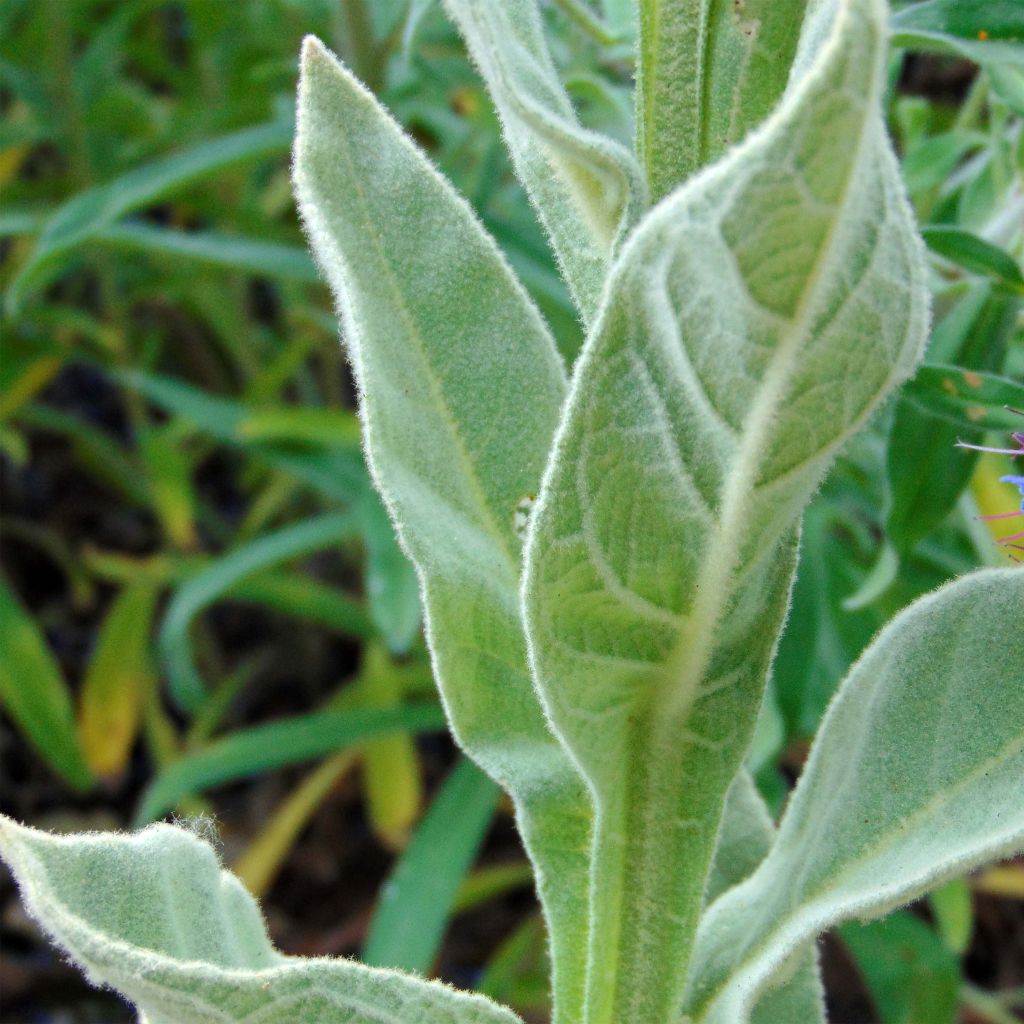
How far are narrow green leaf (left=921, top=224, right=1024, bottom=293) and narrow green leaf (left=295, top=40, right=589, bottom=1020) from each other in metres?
0.25

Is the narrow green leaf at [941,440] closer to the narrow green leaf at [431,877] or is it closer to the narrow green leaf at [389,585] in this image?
the narrow green leaf at [389,585]

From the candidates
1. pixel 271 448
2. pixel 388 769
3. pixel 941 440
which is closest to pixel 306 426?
pixel 271 448

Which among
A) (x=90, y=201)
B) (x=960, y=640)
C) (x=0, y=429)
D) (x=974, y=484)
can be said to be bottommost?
(x=0, y=429)

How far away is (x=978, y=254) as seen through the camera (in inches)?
25.7

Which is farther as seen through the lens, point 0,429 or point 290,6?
point 0,429

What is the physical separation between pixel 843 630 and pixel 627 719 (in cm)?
69

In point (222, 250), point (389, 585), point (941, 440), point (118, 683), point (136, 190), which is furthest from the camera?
point (118, 683)

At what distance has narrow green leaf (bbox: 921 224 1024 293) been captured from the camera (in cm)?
65

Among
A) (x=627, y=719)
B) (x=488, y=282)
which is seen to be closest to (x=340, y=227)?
(x=488, y=282)

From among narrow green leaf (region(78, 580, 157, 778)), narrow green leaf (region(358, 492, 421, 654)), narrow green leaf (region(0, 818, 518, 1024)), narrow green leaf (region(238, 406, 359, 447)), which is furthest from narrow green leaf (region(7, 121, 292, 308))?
narrow green leaf (region(0, 818, 518, 1024))

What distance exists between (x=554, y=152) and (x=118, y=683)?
150cm

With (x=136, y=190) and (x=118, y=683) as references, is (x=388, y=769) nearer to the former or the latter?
(x=118, y=683)

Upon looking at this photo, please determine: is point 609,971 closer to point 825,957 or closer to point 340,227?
point 340,227

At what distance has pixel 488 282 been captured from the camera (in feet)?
1.64
